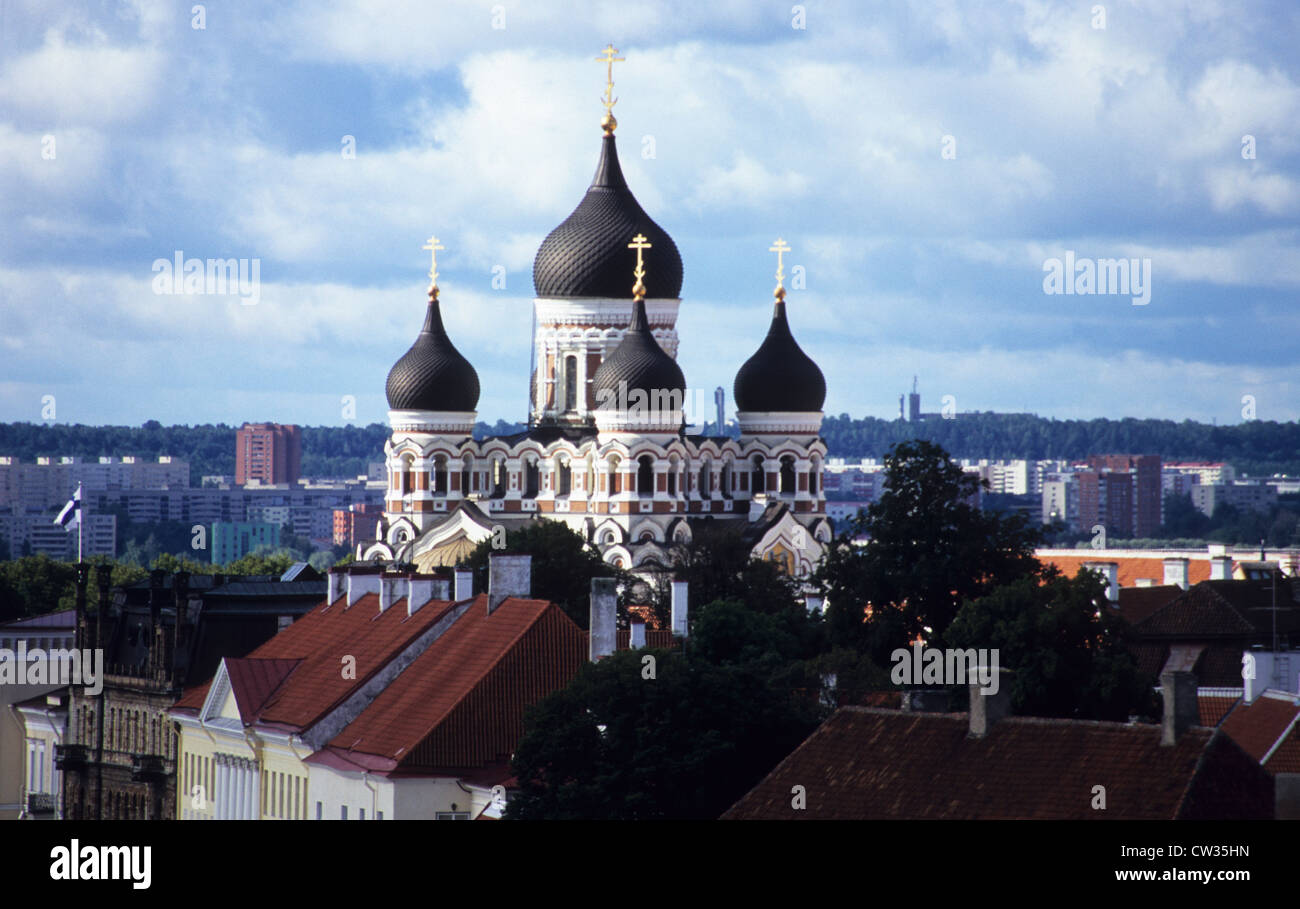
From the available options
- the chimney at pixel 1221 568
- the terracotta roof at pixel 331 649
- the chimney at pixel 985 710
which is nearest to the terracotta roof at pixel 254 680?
the terracotta roof at pixel 331 649

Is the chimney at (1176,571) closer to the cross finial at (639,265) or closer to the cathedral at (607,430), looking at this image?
the cathedral at (607,430)

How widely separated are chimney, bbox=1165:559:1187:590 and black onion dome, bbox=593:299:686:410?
1435cm

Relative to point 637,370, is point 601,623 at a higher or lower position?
lower

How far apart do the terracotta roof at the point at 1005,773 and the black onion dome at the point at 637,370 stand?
47.4m

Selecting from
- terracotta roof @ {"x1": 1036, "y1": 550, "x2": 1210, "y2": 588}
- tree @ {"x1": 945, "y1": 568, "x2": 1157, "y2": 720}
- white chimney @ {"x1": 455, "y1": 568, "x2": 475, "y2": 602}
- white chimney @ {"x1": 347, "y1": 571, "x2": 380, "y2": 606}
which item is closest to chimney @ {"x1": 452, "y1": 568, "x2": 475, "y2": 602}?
white chimney @ {"x1": 455, "y1": 568, "x2": 475, "y2": 602}

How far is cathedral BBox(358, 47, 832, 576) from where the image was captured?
257 feet

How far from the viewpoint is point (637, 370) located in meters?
77.9

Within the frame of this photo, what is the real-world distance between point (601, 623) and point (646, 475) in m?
41.1

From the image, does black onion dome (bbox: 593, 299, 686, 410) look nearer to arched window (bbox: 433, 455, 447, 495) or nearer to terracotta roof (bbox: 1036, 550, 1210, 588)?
arched window (bbox: 433, 455, 447, 495)

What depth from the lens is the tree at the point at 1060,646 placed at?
3838 centimetres

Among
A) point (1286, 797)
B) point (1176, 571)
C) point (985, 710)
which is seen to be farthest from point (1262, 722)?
point (1176, 571)

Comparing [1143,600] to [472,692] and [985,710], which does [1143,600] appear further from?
[985,710]

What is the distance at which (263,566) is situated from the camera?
324ft
